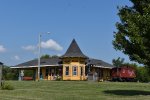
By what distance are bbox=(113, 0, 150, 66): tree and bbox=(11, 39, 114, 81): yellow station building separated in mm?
34293

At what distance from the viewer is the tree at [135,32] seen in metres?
26.9

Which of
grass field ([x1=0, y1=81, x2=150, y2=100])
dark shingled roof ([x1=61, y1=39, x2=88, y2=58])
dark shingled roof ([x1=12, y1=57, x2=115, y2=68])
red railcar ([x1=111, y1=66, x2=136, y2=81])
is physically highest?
dark shingled roof ([x1=61, y1=39, x2=88, y2=58])

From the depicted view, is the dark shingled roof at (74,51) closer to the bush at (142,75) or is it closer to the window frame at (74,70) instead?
the window frame at (74,70)

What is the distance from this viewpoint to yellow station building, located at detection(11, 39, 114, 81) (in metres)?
69.8

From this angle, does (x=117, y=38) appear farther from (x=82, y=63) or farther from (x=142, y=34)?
(x=82, y=63)

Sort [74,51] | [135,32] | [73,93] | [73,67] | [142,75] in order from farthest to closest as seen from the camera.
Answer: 1. [142,75]
2. [74,51]
3. [73,67]
4. [73,93]
5. [135,32]

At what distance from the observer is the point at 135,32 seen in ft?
88.6

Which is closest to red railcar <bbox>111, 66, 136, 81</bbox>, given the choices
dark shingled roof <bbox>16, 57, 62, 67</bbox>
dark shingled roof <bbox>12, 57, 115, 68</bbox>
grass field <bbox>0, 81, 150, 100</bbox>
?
dark shingled roof <bbox>12, 57, 115, 68</bbox>

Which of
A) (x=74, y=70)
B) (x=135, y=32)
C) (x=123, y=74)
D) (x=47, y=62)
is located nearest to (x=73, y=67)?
(x=74, y=70)

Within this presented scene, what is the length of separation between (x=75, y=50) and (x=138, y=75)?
1165 inches

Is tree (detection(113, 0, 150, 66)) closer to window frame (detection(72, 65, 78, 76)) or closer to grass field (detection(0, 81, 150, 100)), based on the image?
grass field (detection(0, 81, 150, 100))

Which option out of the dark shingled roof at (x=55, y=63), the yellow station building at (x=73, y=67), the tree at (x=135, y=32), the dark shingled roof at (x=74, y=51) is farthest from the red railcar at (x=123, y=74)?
the tree at (x=135, y=32)

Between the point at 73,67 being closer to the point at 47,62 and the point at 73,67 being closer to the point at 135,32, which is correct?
the point at 47,62

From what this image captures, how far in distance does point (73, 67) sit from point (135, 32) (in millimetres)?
43258
